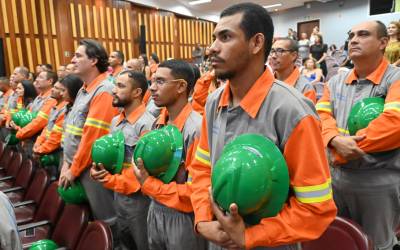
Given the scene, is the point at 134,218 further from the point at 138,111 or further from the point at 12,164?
the point at 12,164

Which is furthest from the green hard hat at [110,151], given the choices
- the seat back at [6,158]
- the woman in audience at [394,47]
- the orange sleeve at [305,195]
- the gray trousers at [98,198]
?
the woman in audience at [394,47]

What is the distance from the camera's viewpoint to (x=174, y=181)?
1725 millimetres

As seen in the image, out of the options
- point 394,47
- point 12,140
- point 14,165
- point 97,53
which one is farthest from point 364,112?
point 12,140

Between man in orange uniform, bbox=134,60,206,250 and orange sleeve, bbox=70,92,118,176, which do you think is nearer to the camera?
man in orange uniform, bbox=134,60,206,250

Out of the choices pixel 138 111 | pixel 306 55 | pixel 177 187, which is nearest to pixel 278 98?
pixel 177 187

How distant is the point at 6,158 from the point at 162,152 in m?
3.24

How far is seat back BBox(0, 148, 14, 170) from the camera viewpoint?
12.6 ft

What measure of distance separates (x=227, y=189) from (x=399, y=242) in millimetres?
1626

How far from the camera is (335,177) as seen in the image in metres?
1.91

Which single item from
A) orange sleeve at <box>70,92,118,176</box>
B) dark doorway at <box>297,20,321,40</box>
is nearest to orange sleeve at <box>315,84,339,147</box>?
orange sleeve at <box>70,92,118,176</box>

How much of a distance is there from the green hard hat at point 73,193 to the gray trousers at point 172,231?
2.50 ft

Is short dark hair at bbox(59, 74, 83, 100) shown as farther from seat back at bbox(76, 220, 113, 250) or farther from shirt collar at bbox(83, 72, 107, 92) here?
seat back at bbox(76, 220, 113, 250)

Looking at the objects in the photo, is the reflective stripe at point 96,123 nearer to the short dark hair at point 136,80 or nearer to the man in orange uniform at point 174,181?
the short dark hair at point 136,80

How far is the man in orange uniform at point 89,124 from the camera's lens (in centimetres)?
231
